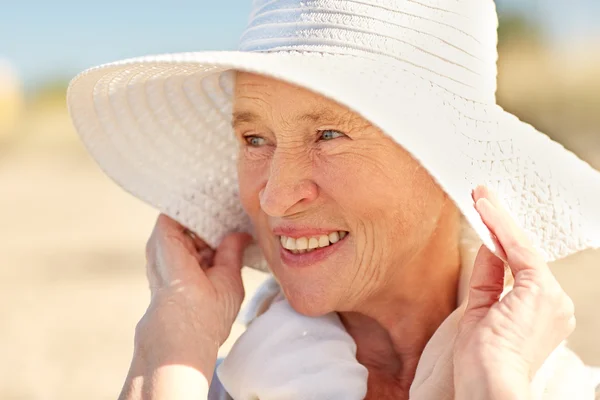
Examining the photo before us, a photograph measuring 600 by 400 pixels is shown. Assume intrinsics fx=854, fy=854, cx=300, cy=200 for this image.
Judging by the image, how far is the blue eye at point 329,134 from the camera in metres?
2.31

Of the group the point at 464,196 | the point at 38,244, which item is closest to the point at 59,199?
the point at 38,244

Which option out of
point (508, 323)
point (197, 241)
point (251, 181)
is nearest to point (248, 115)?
point (251, 181)

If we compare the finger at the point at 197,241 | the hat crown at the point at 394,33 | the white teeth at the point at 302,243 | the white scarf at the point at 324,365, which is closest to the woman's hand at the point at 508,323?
the white scarf at the point at 324,365

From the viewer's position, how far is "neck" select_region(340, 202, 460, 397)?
257 centimetres

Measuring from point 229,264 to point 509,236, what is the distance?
1030 mm

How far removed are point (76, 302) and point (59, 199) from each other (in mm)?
9028

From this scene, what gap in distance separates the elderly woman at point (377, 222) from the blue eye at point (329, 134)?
0.04 feet

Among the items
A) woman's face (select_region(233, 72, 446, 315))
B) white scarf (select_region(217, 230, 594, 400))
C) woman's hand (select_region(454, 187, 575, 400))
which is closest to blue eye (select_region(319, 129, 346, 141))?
woman's face (select_region(233, 72, 446, 315))

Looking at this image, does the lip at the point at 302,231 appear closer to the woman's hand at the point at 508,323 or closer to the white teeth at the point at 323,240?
the white teeth at the point at 323,240

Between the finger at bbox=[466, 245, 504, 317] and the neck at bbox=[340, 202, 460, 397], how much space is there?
13.3 inches

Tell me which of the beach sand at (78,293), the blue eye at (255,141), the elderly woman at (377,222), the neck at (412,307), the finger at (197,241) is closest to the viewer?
the elderly woman at (377,222)

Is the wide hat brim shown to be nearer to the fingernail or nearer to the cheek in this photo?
the fingernail

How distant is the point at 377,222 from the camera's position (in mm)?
2330

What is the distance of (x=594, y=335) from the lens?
241 inches
